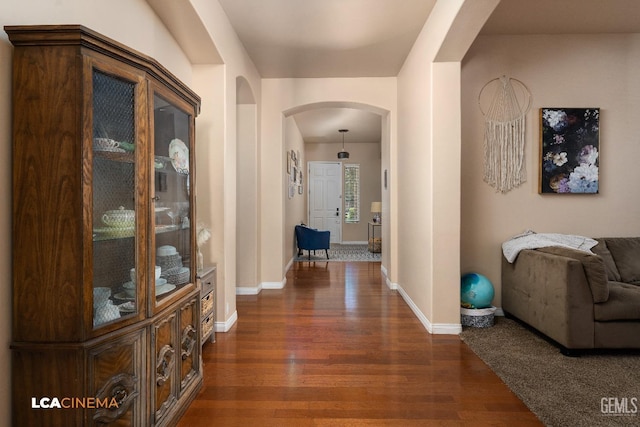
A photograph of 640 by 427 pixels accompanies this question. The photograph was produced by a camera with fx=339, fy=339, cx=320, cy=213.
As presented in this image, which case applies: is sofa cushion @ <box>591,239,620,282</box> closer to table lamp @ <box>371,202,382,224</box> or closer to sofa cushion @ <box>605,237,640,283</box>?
sofa cushion @ <box>605,237,640,283</box>

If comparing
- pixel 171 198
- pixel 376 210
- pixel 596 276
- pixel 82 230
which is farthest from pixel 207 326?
pixel 376 210

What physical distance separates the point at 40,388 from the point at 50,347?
17 cm

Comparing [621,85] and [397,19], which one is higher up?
[397,19]

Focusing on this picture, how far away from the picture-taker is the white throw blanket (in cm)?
321

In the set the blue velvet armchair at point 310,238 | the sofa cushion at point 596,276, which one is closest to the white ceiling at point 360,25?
the sofa cushion at point 596,276

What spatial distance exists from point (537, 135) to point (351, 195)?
6623 mm

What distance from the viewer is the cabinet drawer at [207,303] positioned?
2.75 metres

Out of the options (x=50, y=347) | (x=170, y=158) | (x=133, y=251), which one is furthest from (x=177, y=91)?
(x=50, y=347)

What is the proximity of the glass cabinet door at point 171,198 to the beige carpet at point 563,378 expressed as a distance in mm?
2167

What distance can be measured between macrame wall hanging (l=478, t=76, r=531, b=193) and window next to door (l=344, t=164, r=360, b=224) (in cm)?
646

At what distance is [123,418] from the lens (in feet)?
4.72

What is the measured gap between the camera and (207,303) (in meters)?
→ 2.84

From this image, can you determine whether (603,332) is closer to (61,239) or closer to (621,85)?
(621,85)

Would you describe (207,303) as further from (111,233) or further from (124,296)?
(111,233)
